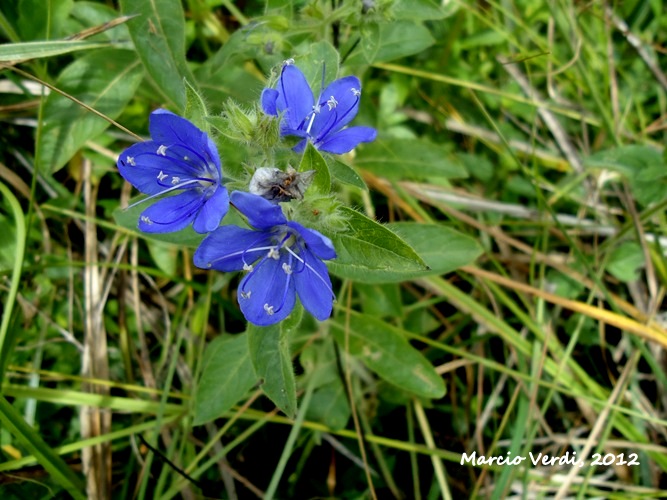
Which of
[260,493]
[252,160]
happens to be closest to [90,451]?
[260,493]

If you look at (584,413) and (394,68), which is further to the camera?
(394,68)

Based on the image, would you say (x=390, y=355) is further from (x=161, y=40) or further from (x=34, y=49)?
(x=34, y=49)

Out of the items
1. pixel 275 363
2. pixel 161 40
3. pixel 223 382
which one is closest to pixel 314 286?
pixel 275 363

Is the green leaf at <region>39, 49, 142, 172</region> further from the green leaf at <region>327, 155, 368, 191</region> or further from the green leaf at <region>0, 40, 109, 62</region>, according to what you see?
the green leaf at <region>327, 155, 368, 191</region>

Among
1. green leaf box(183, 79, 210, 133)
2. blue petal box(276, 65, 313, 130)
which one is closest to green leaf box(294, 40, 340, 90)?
blue petal box(276, 65, 313, 130)

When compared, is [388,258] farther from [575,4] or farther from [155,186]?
Result: [575,4]

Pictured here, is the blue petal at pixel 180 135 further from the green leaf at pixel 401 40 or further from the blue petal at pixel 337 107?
the green leaf at pixel 401 40
